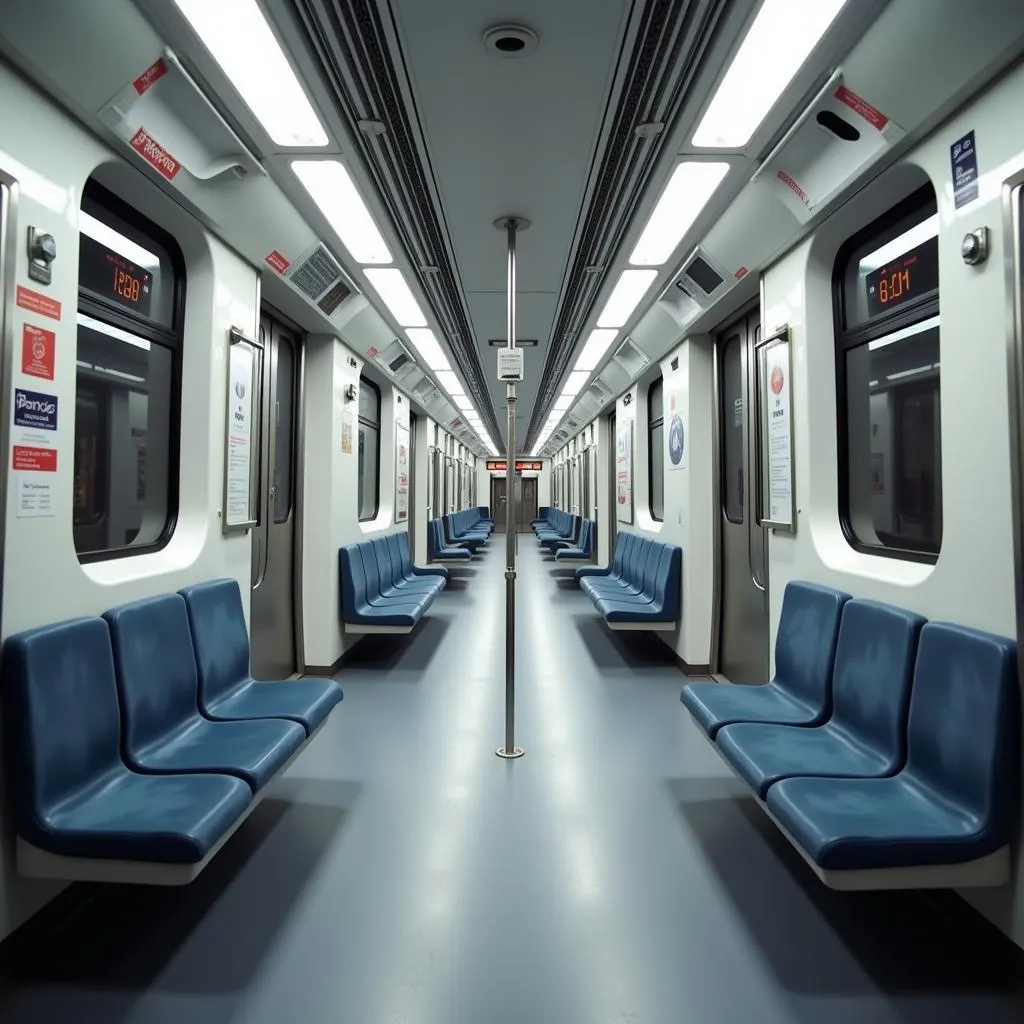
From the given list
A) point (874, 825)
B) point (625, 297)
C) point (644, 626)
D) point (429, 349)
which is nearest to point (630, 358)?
point (625, 297)

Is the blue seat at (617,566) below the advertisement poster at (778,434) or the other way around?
below

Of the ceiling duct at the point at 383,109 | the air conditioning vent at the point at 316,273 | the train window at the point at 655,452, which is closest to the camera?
the ceiling duct at the point at 383,109

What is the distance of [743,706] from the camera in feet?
9.39

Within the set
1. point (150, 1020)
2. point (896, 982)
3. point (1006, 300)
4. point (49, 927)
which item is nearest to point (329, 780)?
point (49, 927)

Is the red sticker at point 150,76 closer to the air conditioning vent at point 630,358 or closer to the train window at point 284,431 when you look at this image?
the train window at point 284,431

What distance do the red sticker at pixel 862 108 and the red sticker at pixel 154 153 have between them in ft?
8.48

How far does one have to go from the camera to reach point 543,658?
5520 millimetres

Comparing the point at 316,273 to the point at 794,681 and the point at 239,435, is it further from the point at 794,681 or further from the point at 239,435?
the point at 794,681

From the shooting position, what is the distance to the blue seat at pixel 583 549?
33.5ft

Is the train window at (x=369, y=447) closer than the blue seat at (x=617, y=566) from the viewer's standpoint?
Yes

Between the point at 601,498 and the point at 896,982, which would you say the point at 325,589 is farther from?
the point at 601,498

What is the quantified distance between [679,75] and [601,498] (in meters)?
8.28

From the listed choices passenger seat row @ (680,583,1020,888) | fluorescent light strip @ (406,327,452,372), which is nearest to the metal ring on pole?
passenger seat row @ (680,583,1020,888)

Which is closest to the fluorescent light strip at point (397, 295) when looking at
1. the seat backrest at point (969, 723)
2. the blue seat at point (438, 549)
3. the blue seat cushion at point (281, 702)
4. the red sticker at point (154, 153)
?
the red sticker at point (154, 153)
